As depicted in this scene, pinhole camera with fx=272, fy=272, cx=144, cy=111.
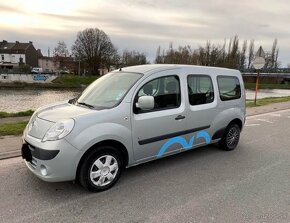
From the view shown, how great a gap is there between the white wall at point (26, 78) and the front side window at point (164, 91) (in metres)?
48.8

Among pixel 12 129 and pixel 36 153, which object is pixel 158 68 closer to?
pixel 36 153

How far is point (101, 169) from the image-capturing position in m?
3.66

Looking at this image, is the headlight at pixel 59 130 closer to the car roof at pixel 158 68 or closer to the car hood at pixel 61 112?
the car hood at pixel 61 112

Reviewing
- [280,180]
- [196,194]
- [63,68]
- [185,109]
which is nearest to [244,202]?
[196,194]

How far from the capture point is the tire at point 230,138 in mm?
5629

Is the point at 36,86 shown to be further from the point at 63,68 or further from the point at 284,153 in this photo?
the point at 284,153

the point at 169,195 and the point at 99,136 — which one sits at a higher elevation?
the point at 99,136

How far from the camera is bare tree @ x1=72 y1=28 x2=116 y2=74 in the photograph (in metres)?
62.6

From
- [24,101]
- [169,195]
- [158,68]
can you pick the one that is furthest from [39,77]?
[169,195]

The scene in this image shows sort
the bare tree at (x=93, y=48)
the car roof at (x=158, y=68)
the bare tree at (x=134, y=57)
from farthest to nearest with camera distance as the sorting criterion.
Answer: the bare tree at (x=134, y=57) < the bare tree at (x=93, y=48) < the car roof at (x=158, y=68)

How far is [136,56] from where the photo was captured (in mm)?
78375

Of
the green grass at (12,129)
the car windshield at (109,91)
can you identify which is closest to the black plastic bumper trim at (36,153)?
the car windshield at (109,91)

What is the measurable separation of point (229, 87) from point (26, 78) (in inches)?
1961

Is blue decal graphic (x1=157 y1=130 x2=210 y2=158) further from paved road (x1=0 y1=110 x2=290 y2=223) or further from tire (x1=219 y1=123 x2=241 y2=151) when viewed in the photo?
tire (x1=219 y1=123 x2=241 y2=151)
